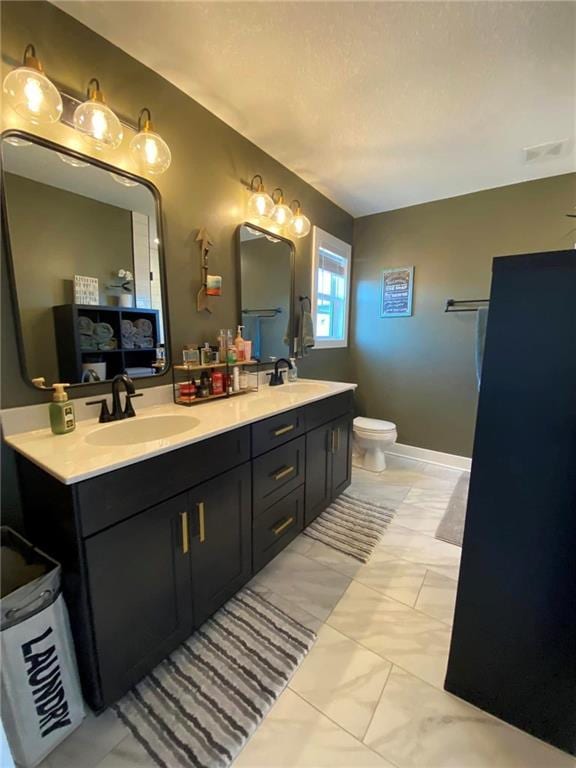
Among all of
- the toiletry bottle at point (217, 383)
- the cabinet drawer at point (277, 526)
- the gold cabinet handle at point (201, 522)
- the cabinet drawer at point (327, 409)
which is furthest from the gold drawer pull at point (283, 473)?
the toiletry bottle at point (217, 383)

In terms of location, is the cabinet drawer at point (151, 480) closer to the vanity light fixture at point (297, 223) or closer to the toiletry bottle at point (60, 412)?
the toiletry bottle at point (60, 412)

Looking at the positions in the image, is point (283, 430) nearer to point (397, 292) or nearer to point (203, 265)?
point (203, 265)

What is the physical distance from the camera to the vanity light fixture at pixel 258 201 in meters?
1.98

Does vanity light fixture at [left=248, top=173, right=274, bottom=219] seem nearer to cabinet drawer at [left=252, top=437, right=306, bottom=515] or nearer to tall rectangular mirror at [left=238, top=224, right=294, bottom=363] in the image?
tall rectangular mirror at [left=238, top=224, right=294, bottom=363]

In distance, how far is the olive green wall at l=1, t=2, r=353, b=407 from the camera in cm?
113

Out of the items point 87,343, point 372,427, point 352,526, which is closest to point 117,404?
point 87,343

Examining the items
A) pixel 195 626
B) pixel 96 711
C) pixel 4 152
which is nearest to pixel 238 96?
pixel 4 152

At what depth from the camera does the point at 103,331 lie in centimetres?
138

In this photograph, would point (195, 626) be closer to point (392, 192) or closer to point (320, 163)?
point (320, 163)

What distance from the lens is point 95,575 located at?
0.92 metres

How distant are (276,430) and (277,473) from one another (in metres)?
0.23

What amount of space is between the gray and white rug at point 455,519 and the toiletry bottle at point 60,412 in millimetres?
1933

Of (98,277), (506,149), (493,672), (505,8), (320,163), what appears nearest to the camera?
(493,672)

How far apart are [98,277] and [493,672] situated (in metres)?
2.07
